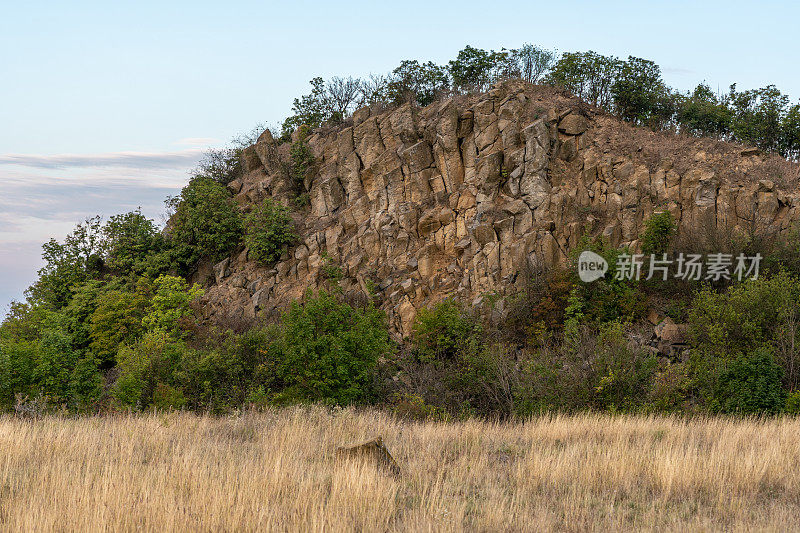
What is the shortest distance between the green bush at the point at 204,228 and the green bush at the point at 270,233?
6.71ft

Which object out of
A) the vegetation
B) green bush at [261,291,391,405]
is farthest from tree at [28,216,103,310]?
green bush at [261,291,391,405]

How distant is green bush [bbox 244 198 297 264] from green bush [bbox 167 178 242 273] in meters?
2.05

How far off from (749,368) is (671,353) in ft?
15.7

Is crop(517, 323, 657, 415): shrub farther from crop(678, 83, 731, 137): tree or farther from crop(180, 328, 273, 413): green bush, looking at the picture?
crop(678, 83, 731, 137): tree

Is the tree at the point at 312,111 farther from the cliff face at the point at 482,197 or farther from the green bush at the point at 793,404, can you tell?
the green bush at the point at 793,404

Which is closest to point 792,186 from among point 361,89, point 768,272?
point 768,272

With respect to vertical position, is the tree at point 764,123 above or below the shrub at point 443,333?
above

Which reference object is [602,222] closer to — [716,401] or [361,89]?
[716,401]

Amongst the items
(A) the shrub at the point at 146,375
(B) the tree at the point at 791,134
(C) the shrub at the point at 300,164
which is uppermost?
(B) the tree at the point at 791,134

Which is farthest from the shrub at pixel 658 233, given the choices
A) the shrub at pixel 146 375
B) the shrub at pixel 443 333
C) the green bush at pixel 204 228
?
the green bush at pixel 204 228

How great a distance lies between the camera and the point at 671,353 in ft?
81.5
